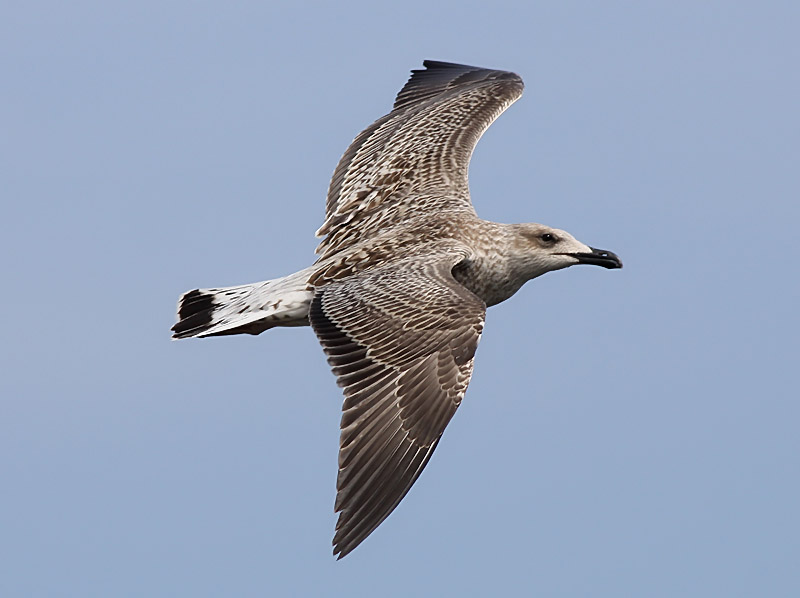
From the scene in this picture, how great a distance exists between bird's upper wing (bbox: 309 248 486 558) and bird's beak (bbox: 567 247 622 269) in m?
1.62

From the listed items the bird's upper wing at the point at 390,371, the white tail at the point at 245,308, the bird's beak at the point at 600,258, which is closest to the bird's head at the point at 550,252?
the bird's beak at the point at 600,258

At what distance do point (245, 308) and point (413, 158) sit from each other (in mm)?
2521

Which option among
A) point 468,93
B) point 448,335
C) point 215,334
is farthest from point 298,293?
point 468,93

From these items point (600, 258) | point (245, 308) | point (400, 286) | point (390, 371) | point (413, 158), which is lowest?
point (390, 371)

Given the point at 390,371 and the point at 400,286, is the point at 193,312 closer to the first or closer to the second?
the point at 400,286

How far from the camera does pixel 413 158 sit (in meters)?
11.8

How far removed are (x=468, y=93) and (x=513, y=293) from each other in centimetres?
313

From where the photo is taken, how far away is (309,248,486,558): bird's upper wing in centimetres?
809

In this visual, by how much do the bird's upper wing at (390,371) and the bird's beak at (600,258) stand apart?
1.62 metres

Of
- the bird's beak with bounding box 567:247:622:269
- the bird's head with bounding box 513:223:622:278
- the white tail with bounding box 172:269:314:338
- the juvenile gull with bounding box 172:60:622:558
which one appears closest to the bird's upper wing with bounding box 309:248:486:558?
the juvenile gull with bounding box 172:60:622:558

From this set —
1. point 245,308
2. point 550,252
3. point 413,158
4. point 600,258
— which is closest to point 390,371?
point 245,308

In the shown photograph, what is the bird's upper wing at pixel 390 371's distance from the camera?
8.09m

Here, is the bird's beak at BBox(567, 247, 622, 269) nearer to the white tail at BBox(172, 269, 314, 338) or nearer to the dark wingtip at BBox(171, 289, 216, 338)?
the white tail at BBox(172, 269, 314, 338)

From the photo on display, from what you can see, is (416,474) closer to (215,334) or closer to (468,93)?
(215,334)
